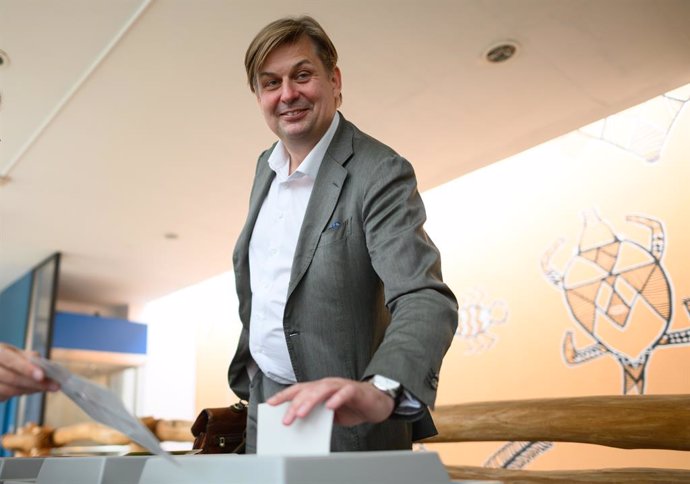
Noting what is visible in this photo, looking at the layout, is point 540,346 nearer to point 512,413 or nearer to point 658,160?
point 658,160

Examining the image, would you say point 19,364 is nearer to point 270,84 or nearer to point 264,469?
point 264,469

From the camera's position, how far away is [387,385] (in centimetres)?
77

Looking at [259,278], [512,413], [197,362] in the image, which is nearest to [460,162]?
[512,413]

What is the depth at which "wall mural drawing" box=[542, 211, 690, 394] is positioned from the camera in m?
3.71

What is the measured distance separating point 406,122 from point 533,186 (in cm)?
116

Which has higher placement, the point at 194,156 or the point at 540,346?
the point at 194,156

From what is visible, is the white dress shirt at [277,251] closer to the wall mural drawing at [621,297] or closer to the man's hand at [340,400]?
the man's hand at [340,400]

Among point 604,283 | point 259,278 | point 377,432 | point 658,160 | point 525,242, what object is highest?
point 658,160

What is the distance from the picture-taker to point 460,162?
470cm

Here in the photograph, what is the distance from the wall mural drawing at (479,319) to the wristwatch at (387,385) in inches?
152

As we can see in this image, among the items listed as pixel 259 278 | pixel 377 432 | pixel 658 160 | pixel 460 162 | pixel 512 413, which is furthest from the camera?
pixel 460 162

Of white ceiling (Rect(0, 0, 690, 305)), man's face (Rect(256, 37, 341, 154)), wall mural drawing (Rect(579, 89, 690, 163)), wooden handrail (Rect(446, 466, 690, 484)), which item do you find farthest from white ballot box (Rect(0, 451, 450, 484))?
wall mural drawing (Rect(579, 89, 690, 163))

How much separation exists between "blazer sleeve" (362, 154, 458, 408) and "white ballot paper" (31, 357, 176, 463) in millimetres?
292

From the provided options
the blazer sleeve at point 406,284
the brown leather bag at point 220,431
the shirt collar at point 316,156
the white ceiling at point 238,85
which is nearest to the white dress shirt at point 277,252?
the shirt collar at point 316,156
